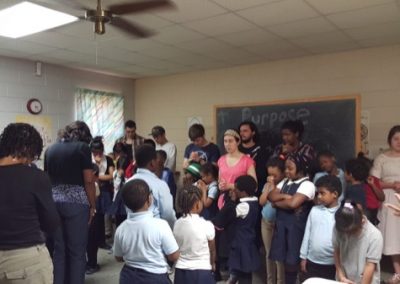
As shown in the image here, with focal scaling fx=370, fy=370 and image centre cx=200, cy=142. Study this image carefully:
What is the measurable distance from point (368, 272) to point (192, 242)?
963 millimetres

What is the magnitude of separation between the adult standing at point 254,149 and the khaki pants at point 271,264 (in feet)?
1.56

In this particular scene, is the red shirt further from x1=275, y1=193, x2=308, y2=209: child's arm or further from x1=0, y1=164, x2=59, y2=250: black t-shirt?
x1=0, y1=164, x2=59, y2=250: black t-shirt

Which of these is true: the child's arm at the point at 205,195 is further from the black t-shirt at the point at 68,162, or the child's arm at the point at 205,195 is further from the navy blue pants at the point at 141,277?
the navy blue pants at the point at 141,277

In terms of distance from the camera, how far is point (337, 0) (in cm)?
267

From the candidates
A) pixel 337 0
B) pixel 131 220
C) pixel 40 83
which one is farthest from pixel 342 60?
pixel 40 83

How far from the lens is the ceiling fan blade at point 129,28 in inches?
120

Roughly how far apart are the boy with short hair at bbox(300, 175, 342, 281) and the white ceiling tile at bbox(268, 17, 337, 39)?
149cm

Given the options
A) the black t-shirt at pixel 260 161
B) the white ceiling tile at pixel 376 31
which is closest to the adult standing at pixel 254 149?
the black t-shirt at pixel 260 161

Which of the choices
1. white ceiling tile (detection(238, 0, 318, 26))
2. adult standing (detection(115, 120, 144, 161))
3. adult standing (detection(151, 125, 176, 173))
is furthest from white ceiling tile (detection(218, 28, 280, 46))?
adult standing (detection(115, 120, 144, 161))

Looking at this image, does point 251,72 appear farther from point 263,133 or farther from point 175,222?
point 175,222

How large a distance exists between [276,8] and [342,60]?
1741mm

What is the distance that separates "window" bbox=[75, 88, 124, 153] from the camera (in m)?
5.21

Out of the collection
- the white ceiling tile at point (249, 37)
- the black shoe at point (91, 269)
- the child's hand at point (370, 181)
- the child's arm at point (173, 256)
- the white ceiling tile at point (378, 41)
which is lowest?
the black shoe at point (91, 269)

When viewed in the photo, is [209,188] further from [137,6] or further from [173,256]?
[137,6]
